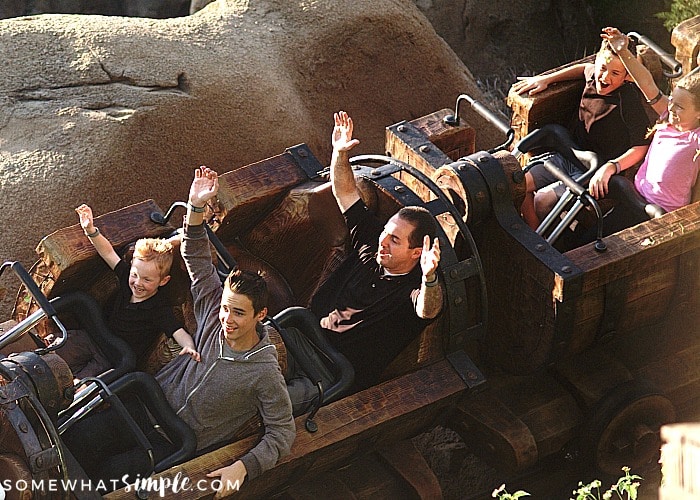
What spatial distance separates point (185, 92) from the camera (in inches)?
235

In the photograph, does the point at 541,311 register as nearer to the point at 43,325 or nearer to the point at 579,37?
the point at 43,325

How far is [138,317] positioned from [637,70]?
218cm

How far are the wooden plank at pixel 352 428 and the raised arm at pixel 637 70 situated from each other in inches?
56.3

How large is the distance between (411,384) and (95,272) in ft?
3.92

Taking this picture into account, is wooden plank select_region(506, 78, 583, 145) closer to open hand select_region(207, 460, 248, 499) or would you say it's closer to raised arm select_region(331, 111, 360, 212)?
raised arm select_region(331, 111, 360, 212)

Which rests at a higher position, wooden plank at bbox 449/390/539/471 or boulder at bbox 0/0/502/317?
boulder at bbox 0/0/502/317

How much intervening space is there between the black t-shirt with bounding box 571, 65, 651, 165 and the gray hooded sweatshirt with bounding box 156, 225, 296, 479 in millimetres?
1896

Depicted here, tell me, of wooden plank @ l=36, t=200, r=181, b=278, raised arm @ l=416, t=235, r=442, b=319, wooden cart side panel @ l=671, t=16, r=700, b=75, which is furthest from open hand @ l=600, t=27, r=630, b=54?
wooden plank @ l=36, t=200, r=181, b=278

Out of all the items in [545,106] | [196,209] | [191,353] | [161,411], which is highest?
[196,209]

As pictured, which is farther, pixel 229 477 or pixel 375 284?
pixel 375 284

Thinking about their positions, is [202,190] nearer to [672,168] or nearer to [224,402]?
[224,402]

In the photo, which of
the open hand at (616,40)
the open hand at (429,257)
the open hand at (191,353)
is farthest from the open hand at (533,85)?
the open hand at (191,353)

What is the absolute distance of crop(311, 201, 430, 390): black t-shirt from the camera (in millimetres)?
4250

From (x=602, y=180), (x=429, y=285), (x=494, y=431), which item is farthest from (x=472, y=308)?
(x=602, y=180)
